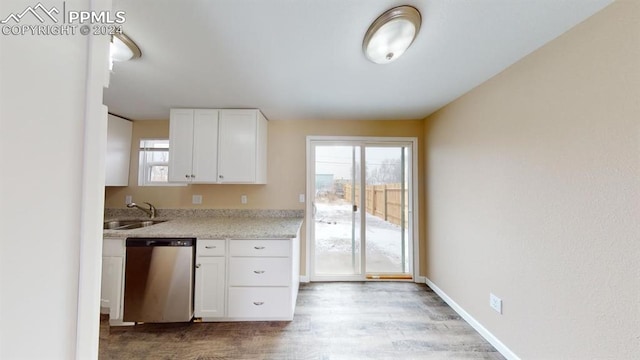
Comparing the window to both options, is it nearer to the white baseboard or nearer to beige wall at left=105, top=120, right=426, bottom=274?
beige wall at left=105, top=120, right=426, bottom=274

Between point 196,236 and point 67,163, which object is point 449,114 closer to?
point 196,236

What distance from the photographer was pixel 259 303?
232 cm

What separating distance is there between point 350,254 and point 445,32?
2.70 metres

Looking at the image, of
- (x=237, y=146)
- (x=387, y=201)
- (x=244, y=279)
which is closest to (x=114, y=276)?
(x=244, y=279)

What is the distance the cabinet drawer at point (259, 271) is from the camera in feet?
7.62

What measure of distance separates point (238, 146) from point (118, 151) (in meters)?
1.58

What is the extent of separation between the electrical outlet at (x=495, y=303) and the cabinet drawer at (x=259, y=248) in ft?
5.73

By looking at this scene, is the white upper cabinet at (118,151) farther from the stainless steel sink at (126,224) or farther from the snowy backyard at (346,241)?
the snowy backyard at (346,241)

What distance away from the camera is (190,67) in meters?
1.92

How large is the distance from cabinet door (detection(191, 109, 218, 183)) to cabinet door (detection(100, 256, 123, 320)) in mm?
1037

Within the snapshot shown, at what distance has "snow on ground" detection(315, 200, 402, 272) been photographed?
3373 millimetres

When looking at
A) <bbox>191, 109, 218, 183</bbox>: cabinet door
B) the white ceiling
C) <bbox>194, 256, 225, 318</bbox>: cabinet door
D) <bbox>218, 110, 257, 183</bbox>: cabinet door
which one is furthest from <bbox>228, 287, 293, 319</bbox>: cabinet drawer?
the white ceiling

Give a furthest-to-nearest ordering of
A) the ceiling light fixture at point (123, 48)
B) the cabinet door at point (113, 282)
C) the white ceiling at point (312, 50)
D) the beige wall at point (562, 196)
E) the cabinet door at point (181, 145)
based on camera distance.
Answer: the cabinet door at point (181, 145), the cabinet door at point (113, 282), the ceiling light fixture at point (123, 48), the white ceiling at point (312, 50), the beige wall at point (562, 196)

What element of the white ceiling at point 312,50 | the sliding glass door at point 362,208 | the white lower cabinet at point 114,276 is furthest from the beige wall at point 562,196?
the white lower cabinet at point 114,276
